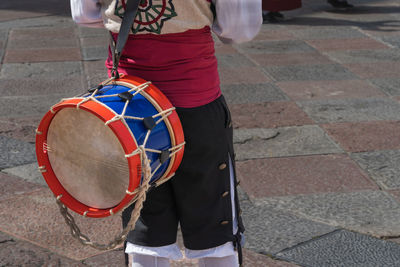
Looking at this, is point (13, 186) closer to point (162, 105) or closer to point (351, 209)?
point (351, 209)

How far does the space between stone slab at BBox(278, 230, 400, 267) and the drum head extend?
1.35 meters

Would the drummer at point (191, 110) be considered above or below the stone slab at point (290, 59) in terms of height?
above

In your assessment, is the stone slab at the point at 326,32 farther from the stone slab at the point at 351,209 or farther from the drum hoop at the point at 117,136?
the drum hoop at the point at 117,136

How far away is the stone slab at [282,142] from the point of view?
464 cm

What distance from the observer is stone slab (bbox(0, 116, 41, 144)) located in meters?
4.94

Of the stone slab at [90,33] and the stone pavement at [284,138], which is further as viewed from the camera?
the stone slab at [90,33]

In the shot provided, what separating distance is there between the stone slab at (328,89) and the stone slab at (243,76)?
→ 0.95 ft

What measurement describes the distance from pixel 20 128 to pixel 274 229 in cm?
251

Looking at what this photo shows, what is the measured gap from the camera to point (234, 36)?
2217mm

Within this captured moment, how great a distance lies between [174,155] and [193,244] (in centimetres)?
41

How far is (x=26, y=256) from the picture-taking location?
324 centimetres

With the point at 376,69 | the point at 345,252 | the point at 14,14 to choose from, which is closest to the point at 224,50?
the point at 376,69

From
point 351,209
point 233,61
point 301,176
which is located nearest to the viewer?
point 351,209

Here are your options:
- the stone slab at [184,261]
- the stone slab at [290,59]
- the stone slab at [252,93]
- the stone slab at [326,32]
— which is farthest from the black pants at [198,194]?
the stone slab at [326,32]
